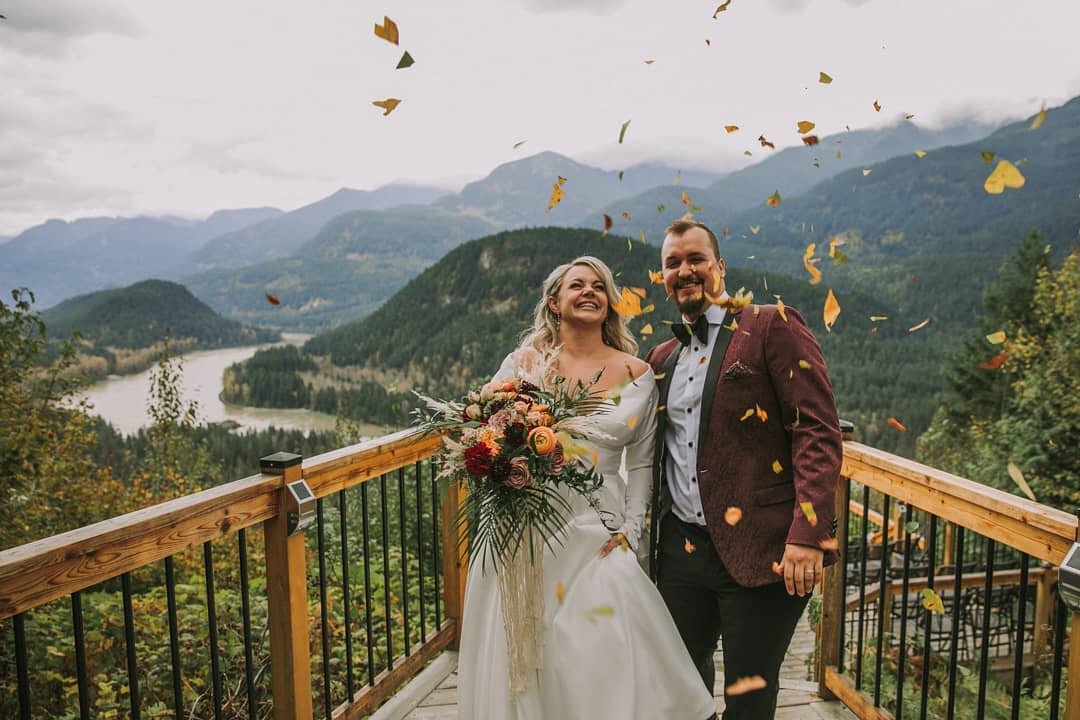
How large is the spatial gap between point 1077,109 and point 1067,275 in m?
193

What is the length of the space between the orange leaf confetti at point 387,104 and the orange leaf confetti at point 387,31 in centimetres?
23

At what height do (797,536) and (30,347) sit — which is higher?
(30,347)

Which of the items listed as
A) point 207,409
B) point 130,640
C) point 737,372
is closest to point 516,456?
point 737,372

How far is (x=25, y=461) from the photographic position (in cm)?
423

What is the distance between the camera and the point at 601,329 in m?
2.68

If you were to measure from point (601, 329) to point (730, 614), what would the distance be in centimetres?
118

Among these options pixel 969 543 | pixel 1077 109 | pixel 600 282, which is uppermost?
pixel 1077 109

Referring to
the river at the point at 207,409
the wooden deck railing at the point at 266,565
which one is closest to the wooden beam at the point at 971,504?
the wooden deck railing at the point at 266,565

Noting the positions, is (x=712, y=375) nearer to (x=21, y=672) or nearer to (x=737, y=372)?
(x=737, y=372)

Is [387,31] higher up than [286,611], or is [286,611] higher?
[387,31]

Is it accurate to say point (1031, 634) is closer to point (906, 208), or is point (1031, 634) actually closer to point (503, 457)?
point (503, 457)

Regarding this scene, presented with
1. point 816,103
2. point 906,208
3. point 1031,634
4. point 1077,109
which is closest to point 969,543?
point 1031,634

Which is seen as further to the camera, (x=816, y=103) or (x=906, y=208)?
(x=906, y=208)

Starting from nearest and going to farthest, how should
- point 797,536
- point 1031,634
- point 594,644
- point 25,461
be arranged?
point 797,536 < point 594,644 < point 25,461 < point 1031,634
